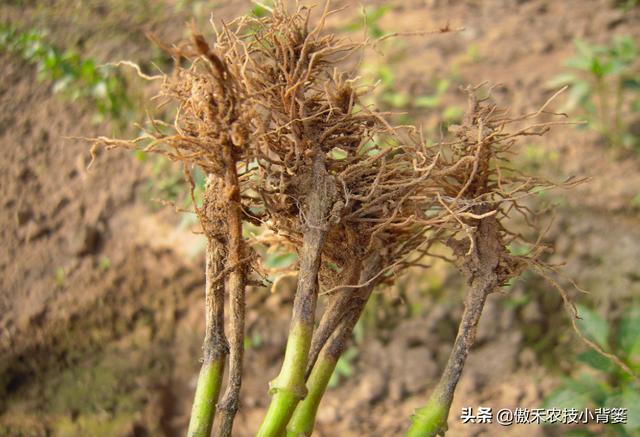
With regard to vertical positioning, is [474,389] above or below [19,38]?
below

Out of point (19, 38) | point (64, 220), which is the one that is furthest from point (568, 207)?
point (19, 38)

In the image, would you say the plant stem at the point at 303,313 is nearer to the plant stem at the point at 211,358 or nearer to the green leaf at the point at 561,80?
the plant stem at the point at 211,358

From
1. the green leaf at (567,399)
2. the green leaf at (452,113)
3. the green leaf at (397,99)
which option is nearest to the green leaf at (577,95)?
the green leaf at (452,113)

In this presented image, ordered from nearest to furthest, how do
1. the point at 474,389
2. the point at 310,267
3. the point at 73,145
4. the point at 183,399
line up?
the point at 310,267 → the point at 474,389 → the point at 183,399 → the point at 73,145

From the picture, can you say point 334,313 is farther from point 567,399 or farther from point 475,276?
point 567,399

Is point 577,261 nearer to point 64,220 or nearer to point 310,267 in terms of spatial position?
point 310,267

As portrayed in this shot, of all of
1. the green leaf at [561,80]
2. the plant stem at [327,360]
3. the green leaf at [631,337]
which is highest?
the green leaf at [561,80]
